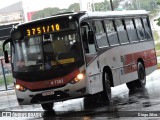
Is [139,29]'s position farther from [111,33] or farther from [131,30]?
[111,33]

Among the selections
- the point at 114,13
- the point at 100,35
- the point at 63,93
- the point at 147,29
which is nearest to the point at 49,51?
the point at 63,93

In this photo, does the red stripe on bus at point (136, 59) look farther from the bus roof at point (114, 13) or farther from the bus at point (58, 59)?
the bus at point (58, 59)

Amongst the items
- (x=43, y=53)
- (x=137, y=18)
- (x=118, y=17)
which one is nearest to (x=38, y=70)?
(x=43, y=53)

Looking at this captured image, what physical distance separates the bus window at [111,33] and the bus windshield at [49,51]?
334 centimetres

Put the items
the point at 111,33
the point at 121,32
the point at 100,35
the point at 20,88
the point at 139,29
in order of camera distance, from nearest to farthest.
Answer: the point at 20,88 → the point at 100,35 → the point at 111,33 → the point at 121,32 → the point at 139,29

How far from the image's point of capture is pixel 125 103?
16969mm

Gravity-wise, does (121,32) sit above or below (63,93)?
above

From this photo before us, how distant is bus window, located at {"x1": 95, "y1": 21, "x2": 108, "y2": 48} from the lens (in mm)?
18378

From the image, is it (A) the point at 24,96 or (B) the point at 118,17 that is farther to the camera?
(B) the point at 118,17

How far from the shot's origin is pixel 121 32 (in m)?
21.1

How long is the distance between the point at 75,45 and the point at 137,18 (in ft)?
24.9

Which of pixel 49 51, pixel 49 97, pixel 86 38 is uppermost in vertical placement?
pixel 86 38

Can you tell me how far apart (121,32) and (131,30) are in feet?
4.44

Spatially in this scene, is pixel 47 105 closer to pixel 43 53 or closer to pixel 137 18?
pixel 43 53
